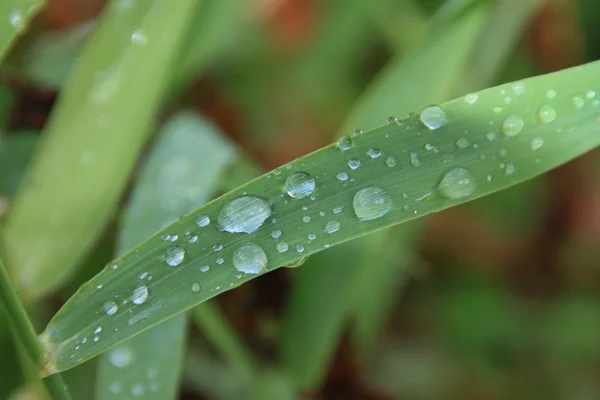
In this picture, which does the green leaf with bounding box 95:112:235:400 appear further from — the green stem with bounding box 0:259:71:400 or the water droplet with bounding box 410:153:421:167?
the water droplet with bounding box 410:153:421:167

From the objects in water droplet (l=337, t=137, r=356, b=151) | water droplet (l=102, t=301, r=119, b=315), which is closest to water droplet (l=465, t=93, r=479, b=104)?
water droplet (l=337, t=137, r=356, b=151)

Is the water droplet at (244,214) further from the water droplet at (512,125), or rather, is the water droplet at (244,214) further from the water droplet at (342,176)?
the water droplet at (512,125)

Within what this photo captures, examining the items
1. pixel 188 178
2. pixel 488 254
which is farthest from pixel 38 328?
pixel 488 254

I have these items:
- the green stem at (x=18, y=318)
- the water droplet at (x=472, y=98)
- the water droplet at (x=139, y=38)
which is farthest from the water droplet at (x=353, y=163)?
the water droplet at (x=139, y=38)

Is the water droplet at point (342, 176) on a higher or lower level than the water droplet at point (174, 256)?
higher

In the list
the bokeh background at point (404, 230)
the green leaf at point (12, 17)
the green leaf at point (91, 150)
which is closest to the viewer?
the green leaf at point (12, 17)

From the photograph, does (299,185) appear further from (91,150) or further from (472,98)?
(91,150)
